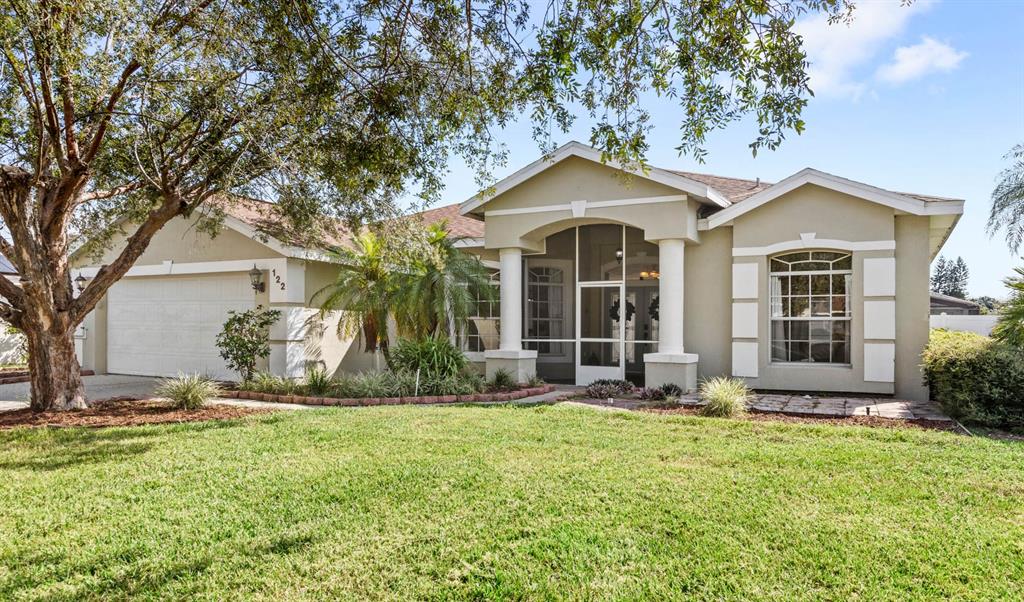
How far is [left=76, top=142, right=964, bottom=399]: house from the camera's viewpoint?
11.4 meters

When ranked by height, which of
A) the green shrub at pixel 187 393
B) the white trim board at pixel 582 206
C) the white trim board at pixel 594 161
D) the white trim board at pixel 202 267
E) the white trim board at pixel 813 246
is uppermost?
the white trim board at pixel 594 161

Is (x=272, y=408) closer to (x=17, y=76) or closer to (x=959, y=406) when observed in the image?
(x=17, y=76)

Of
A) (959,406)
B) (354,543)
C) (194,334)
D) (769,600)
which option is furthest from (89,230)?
(959,406)

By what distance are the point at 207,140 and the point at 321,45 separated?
371 centimetres

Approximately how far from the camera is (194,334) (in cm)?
1507

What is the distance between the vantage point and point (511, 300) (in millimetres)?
13758

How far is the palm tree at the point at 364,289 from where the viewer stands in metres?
13.2

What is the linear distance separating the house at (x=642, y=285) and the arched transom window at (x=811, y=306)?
0.03 metres

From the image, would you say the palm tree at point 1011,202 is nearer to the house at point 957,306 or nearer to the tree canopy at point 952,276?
the house at point 957,306

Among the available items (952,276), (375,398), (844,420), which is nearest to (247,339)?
(375,398)

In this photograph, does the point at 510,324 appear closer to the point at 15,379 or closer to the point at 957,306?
the point at 15,379

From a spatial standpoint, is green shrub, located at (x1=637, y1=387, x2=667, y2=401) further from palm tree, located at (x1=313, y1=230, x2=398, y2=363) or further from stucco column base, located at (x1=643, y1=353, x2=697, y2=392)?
palm tree, located at (x1=313, y1=230, x2=398, y2=363)

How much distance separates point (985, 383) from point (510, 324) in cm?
821

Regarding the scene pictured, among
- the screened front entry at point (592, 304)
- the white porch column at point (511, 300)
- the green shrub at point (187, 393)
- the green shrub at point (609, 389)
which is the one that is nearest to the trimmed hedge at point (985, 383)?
the green shrub at point (609, 389)
